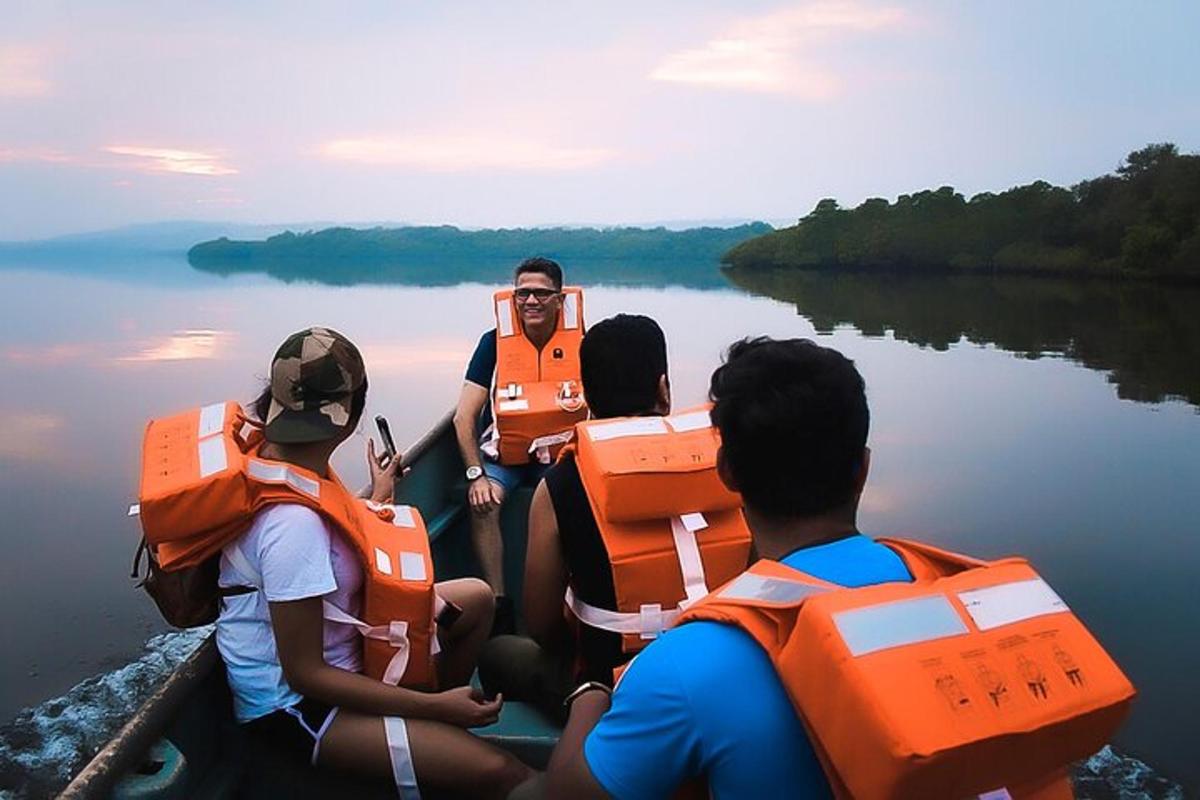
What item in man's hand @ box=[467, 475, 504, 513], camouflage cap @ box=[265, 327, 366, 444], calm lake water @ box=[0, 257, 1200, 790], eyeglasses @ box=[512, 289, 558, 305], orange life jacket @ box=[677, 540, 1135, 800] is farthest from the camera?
calm lake water @ box=[0, 257, 1200, 790]

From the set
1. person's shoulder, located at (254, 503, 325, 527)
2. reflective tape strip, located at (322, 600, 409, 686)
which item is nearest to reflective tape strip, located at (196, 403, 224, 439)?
person's shoulder, located at (254, 503, 325, 527)

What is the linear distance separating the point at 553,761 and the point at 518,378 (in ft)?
10.1

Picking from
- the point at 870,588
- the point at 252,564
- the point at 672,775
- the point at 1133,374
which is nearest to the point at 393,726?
the point at 252,564

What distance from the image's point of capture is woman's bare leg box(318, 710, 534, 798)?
6.53 ft

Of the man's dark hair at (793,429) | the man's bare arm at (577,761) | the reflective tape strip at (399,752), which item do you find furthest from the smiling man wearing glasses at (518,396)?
the man's dark hair at (793,429)

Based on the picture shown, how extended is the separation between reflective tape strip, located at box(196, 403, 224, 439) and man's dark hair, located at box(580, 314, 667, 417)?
86 centimetres

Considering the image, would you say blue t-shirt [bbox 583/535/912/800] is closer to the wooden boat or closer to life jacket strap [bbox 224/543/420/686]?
life jacket strap [bbox 224/543/420/686]

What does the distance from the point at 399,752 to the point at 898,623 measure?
123 centimetres

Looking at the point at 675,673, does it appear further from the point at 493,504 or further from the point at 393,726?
the point at 493,504

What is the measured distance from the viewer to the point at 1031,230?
194 ft

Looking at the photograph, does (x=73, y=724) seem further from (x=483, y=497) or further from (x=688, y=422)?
(x=688, y=422)

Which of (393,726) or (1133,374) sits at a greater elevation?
(393,726)

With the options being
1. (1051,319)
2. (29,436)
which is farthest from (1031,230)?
(29,436)

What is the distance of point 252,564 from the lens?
76.7 inches
